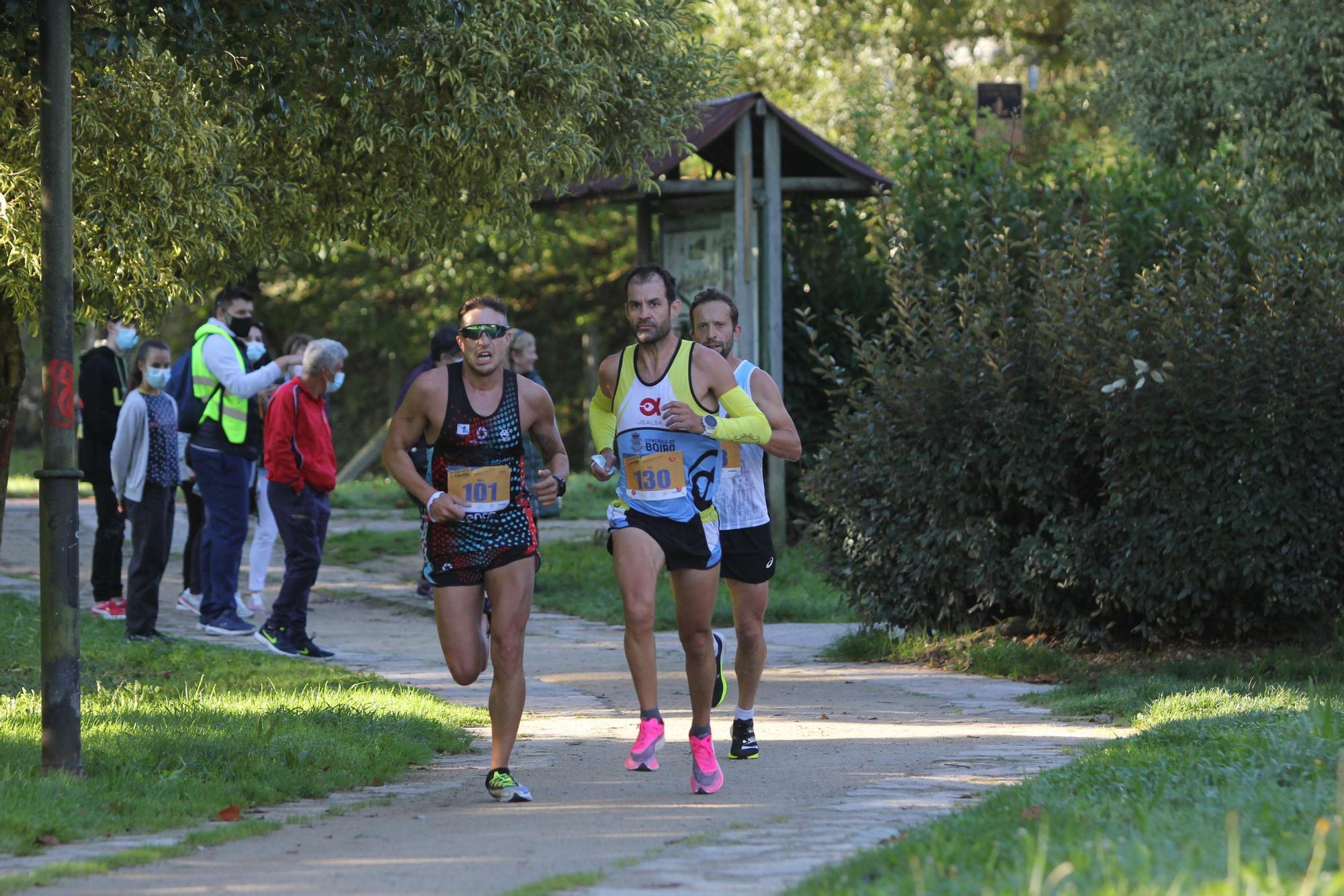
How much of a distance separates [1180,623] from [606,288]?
26.5 meters

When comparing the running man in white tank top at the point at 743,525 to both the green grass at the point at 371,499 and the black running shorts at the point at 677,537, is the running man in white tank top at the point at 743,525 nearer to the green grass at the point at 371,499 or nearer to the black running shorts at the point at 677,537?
the black running shorts at the point at 677,537

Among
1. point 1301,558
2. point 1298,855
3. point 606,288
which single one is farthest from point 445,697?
point 606,288

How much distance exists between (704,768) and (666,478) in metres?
1.13

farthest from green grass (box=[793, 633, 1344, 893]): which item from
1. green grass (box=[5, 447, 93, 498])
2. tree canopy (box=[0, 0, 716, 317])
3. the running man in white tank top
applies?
green grass (box=[5, 447, 93, 498])

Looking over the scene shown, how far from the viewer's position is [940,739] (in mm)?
7883

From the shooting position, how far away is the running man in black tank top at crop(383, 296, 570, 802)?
6422mm

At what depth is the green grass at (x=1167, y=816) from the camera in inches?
161

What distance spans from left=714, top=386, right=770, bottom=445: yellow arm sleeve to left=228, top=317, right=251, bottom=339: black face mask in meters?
5.86

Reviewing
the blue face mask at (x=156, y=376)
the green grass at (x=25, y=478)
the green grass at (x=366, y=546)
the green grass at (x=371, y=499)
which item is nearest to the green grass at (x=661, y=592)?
the green grass at (x=366, y=546)

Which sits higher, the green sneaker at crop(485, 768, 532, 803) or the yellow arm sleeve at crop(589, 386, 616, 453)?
the yellow arm sleeve at crop(589, 386, 616, 453)

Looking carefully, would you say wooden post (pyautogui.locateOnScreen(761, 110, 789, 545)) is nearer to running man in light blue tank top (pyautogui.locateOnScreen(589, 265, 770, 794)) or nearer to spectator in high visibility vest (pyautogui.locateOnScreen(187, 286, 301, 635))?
spectator in high visibility vest (pyautogui.locateOnScreen(187, 286, 301, 635))

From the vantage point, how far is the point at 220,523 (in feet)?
37.8

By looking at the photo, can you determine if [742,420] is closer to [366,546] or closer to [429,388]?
[429,388]

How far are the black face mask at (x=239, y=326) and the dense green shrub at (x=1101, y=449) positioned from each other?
412 centimetres
